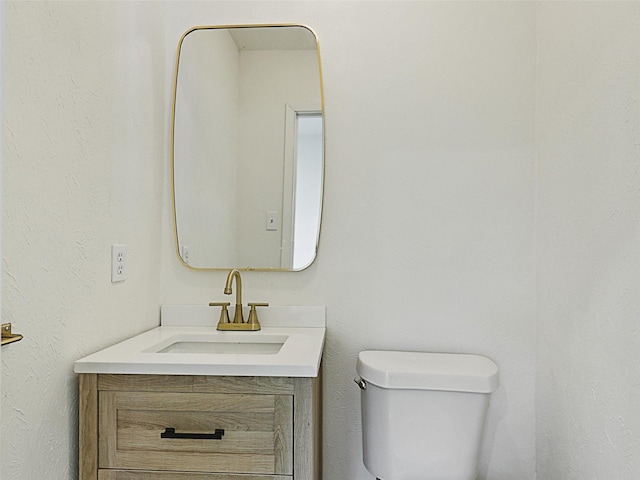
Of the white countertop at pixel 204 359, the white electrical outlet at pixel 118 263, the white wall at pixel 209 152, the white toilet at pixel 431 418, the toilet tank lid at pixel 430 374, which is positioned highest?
the white wall at pixel 209 152

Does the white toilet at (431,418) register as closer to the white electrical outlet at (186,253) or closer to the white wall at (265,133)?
the white wall at (265,133)

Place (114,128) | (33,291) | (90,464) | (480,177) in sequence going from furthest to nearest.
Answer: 1. (480,177)
2. (114,128)
3. (90,464)
4. (33,291)

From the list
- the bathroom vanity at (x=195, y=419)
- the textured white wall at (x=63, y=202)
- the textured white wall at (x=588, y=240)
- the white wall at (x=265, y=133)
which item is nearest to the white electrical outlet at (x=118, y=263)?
the textured white wall at (x=63, y=202)

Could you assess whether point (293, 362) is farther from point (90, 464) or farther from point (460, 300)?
point (460, 300)

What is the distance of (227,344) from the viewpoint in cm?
168

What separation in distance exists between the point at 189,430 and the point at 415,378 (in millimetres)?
612

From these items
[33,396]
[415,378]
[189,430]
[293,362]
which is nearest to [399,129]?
[415,378]

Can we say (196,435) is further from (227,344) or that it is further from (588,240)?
(588,240)

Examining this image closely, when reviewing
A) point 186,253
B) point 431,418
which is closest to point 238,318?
point 186,253

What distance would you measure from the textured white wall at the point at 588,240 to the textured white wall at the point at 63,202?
1208 millimetres

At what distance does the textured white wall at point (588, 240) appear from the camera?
3.96 feet

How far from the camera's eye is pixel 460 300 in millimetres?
1823

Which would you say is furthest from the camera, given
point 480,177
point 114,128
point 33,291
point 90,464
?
point 480,177

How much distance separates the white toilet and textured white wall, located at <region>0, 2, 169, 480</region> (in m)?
0.76
